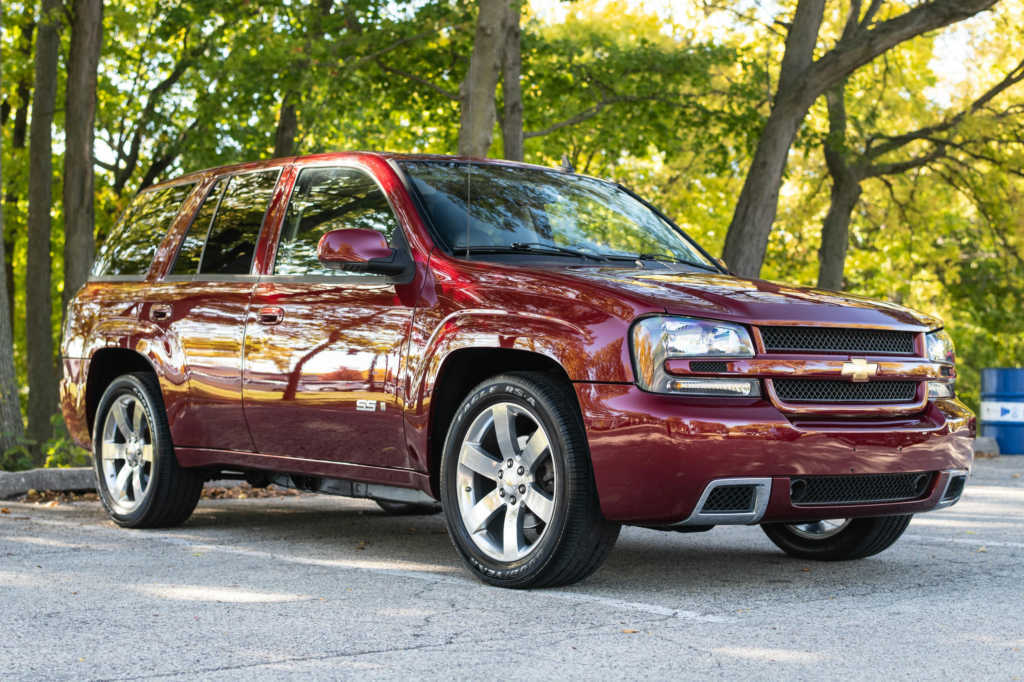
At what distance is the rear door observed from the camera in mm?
7051

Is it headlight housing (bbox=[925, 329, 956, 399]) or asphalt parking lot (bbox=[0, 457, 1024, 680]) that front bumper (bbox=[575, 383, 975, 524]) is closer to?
asphalt parking lot (bbox=[0, 457, 1024, 680])

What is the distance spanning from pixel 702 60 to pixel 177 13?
896 centimetres

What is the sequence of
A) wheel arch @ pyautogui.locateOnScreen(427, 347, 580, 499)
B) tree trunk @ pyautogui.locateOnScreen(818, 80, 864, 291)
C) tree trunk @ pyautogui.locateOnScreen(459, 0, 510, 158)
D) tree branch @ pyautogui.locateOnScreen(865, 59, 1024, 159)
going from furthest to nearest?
tree trunk @ pyautogui.locateOnScreen(818, 80, 864, 291), tree branch @ pyautogui.locateOnScreen(865, 59, 1024, 159), tree trunk @ pyautogui.locateOnScreen(459, 0, 510, 158), wheel arch @ pyautogui.locateOnScreen(427, 347, 580, 499)

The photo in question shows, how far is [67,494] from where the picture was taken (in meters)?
9.67

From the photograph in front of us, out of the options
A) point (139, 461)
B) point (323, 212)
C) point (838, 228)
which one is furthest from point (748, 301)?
point (838, 228)

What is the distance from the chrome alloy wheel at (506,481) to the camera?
5594 millimetres

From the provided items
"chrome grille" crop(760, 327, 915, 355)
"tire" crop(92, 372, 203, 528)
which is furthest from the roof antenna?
"tire" crop(92, 372, 203, 528)

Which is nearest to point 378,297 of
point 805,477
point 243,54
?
point 805,477

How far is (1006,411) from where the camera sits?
16734mm

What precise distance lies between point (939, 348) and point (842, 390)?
0.79 meters

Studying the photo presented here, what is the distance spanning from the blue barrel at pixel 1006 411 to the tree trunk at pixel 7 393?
11.3 metres

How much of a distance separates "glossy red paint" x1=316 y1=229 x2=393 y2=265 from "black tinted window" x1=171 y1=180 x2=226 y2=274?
5.74ft

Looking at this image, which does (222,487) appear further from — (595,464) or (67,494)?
(595,464)

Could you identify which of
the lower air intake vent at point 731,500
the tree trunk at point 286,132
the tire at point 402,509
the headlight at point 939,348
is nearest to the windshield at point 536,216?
the headlight at point 939,348
